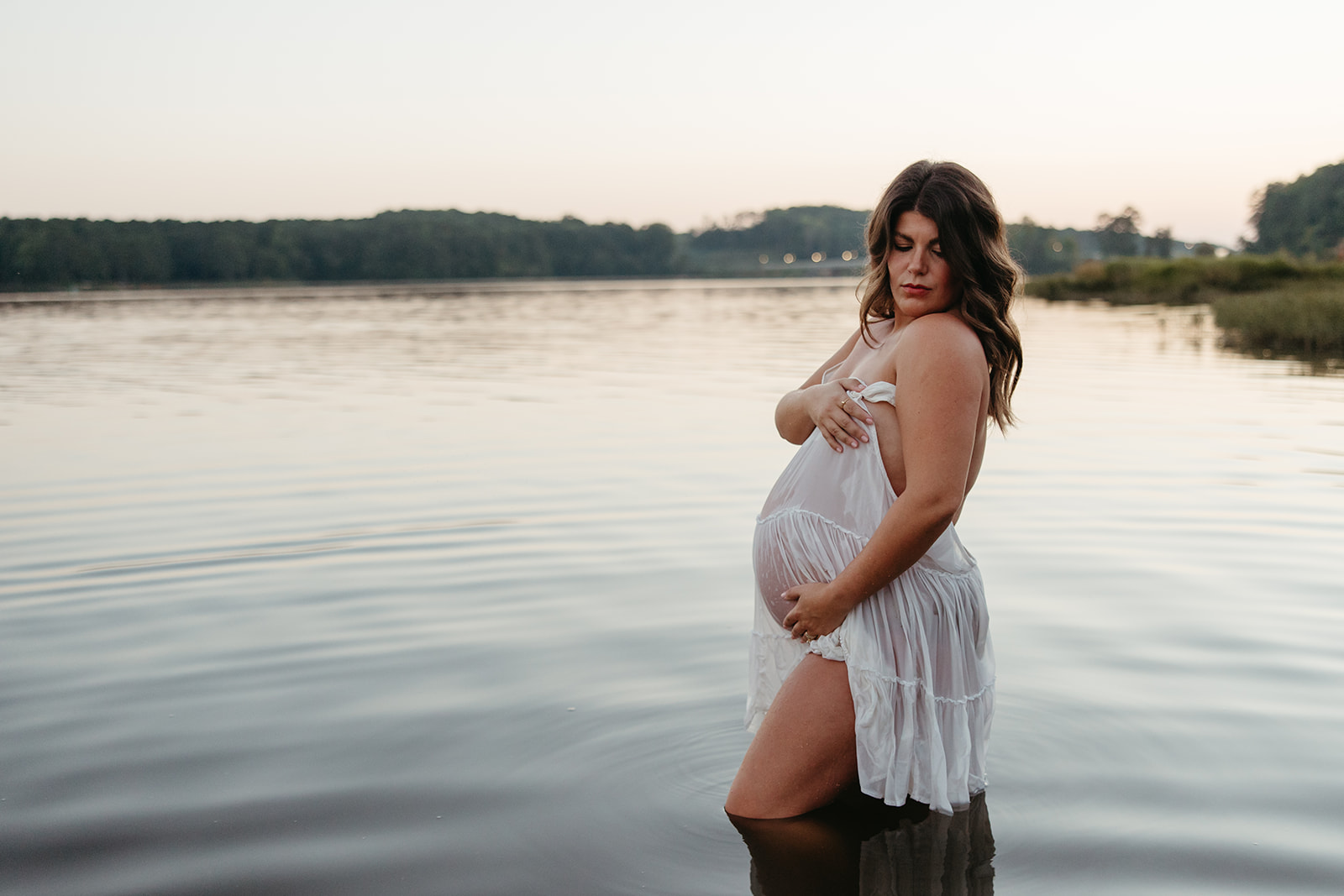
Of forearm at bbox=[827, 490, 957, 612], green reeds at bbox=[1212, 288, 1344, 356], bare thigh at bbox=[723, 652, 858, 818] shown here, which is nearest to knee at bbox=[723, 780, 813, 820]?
bare thigh at bbox=[723, 652, 858, 818]

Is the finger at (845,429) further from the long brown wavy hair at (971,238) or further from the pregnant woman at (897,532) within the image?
the long brown wavy hair at (971,238)

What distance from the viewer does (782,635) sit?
353 centimetres

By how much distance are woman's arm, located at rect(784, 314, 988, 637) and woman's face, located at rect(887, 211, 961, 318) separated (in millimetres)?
113

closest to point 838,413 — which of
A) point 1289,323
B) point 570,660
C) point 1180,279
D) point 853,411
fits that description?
point 853,411

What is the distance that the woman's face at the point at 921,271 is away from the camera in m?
3.12

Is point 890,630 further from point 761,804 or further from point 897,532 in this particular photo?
point 761,804

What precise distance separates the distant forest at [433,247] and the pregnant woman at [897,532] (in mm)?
94122

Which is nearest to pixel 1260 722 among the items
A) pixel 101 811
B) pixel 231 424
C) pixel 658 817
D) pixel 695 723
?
pixel 695 723

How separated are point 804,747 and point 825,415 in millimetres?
930

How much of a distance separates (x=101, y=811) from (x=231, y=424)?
1048cm

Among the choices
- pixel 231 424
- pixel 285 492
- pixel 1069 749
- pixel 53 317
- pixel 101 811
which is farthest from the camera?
pixel 53 317

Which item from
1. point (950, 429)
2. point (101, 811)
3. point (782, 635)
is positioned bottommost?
point (101, 811)

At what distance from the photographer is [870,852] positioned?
11.3 feet

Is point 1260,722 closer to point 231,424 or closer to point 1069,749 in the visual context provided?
point 1069,749
